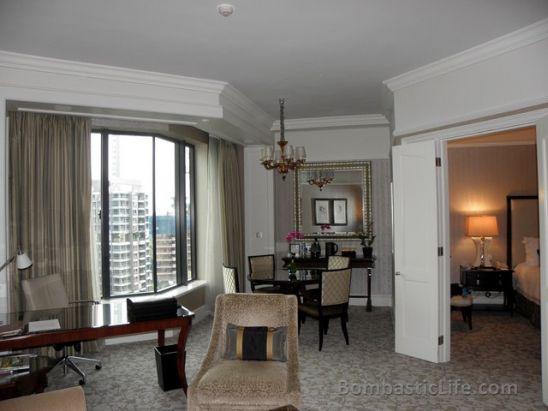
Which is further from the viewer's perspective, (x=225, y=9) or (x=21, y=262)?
(x=21, y=262)

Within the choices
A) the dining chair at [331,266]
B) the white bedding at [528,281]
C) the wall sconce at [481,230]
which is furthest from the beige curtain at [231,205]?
the white bedding at [528,281]

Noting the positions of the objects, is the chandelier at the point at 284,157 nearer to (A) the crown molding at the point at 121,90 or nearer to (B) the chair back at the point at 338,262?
(A) the crown molding at the point at 121,90

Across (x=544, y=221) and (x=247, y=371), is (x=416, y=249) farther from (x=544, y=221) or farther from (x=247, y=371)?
(x=247, y=371)

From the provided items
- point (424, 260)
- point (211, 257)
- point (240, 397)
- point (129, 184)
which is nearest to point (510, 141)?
point (424, 260)

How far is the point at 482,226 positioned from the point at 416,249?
288 cm

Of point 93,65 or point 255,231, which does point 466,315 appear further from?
point 93,65

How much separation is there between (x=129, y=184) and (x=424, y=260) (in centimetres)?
364

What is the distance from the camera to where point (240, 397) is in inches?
115

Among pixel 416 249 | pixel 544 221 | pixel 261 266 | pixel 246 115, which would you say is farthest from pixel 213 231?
pixel 544 221

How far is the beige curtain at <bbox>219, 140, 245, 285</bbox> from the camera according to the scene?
6852mm

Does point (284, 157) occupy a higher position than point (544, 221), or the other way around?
point (284, 157)

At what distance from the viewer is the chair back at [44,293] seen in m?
4.07

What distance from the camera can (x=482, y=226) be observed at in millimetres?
7066

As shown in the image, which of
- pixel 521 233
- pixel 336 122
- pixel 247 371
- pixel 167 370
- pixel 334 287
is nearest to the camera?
pixel 247 371
